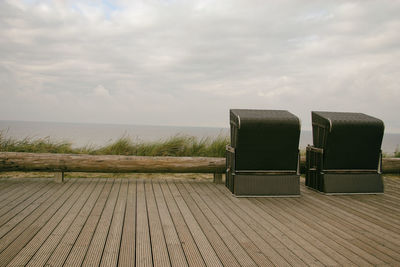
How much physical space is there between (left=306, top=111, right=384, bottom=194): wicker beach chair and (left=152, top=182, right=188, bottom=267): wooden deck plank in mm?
2589

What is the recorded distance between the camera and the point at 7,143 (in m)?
6.66

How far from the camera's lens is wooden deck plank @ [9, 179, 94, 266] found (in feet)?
6.75

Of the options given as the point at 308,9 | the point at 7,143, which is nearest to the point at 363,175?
the point at 308,9

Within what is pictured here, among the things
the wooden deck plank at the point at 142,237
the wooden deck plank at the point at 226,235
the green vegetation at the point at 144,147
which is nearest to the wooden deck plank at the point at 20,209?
the wooden deck plank at the point at 142,237

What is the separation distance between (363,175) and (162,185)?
333cm

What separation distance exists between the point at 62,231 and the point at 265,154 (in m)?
2.88

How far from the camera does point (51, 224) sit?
2.85 m

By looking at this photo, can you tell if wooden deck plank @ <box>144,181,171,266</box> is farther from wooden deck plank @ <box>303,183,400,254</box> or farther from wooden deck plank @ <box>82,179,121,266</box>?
wooden deck plank @ <box>303,183,400,254</box>

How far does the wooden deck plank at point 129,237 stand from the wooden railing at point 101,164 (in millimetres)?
1338

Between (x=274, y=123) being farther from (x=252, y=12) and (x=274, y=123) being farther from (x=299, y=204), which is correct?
(x=252, y=12)

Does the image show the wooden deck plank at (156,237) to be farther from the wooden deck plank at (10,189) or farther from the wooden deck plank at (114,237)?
the wooden deck plank at (10,189)

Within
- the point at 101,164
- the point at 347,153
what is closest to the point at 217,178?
the point at 101,164

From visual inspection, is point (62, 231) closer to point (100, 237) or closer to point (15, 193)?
point (100, 237)

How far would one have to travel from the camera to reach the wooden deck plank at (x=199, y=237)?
6.89 ft
